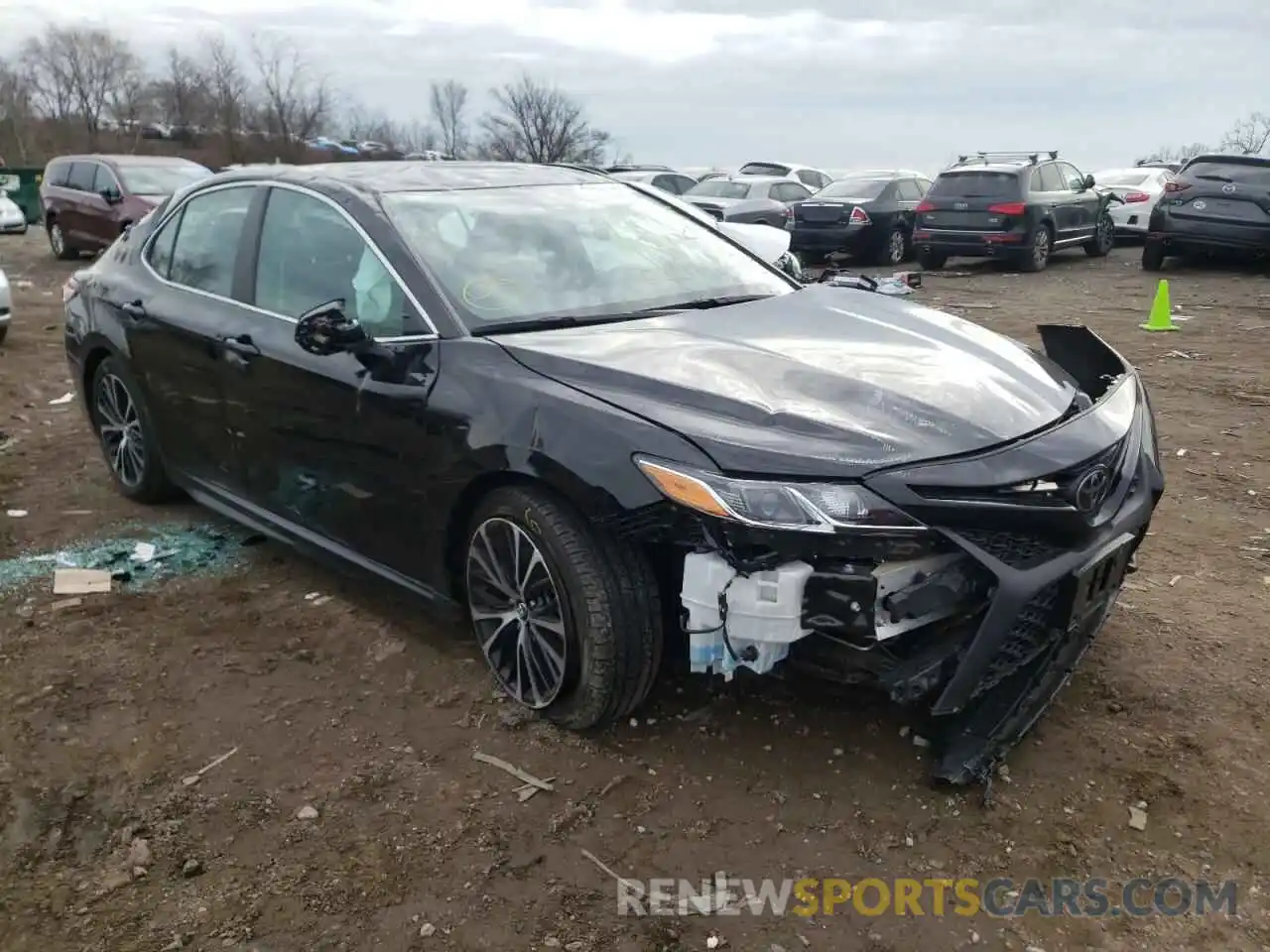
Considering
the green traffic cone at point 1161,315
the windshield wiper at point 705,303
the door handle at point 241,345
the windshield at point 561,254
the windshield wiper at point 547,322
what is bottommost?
the green traffic cone at point 1161,315

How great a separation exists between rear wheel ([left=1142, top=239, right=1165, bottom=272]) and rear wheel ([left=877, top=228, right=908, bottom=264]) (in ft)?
12.1

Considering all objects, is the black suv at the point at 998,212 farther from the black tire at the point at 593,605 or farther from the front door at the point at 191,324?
the black tire at the point at 593,605

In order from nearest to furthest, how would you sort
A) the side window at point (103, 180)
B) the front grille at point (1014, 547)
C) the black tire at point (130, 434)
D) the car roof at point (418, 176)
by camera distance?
A: the front grille at point (1014, 547) → the car roof at point (418, 176) → the black tire at point (130, 434) → the side window at point (103, 180)

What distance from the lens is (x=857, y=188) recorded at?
57.1 feet

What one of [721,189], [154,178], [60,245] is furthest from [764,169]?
[60,245]

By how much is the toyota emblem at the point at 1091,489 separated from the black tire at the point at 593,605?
3.72 feet

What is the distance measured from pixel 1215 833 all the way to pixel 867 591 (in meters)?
1.15

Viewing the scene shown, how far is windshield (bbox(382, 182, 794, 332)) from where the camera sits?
3566mm

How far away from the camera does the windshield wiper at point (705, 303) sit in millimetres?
3754

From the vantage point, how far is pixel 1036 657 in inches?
116

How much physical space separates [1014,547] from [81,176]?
18.1 m

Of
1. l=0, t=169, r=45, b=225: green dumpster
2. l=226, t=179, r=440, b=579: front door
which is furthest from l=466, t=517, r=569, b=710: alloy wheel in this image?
l=0, t=169, r=45, b=225: green dumpster

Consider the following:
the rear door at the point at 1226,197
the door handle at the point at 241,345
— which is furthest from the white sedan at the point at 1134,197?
the door handle at the point at 241,345

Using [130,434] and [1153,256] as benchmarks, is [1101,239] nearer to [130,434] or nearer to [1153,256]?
[1153,256]
